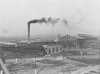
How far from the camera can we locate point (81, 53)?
3.58m

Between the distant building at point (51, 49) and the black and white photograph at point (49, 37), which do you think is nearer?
the black and white photograph at point (49, 37)

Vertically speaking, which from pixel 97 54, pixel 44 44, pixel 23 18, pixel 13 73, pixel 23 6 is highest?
pixel 23 6

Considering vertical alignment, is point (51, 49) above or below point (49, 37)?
below

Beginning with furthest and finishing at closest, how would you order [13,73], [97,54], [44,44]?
[97,54] → [44,44] → [13,73]

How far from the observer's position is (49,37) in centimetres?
338

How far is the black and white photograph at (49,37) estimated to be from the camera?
328 cm

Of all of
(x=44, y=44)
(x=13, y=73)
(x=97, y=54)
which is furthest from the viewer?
(x=97, y=54)

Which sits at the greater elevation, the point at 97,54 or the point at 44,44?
the point at 44,44

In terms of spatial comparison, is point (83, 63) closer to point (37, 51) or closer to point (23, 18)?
point (37, 51)

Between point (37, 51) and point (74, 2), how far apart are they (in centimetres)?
150

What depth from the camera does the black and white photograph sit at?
3.28 m

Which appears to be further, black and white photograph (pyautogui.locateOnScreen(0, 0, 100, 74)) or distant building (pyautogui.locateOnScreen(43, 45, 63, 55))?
distant building (pyautogui.locateOnScreen(43, 45, 63, 55))

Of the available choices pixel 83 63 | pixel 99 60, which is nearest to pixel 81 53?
pixel 83 63

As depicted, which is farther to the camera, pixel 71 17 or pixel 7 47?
pixel 71 17
